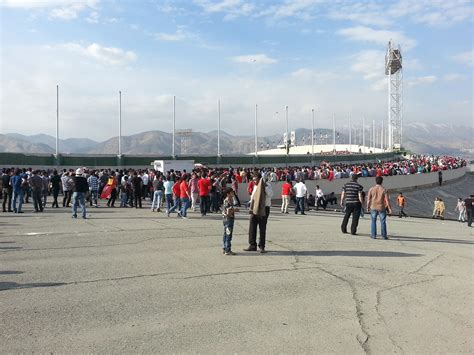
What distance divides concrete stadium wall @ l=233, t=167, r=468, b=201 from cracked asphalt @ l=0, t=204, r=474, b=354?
16.5 m

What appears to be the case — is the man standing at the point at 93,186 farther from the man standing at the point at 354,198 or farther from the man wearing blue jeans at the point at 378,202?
the man wearing blue jeans at the point at 378,202

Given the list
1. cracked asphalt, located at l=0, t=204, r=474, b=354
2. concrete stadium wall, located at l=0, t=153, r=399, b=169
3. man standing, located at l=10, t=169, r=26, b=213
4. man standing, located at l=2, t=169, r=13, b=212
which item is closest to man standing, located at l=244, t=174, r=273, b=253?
cracked asphalt, located at l=0, t=204, r=474, b=354

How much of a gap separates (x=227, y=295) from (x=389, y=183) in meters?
37.8

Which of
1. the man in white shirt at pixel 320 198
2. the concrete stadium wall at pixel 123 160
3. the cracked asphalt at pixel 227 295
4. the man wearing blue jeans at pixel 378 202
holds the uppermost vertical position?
the concrete stadium wall at pixel 123 160

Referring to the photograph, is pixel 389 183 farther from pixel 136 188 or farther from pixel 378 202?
pixel 378 202

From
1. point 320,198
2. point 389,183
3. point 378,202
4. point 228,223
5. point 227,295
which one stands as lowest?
point 227,295

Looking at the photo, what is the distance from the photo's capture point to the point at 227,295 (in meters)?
7.37

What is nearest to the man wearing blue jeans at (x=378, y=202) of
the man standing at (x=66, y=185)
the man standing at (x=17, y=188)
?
the man standing at (x=17, y=188)

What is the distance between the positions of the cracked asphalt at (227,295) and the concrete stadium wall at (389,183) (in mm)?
16502

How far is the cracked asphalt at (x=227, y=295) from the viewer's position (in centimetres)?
562

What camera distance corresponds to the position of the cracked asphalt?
5.62m

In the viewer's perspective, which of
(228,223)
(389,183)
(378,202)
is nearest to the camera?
(228,223)

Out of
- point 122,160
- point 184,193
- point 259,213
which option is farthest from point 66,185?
point 122,160

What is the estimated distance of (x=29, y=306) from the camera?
21.5 ft
